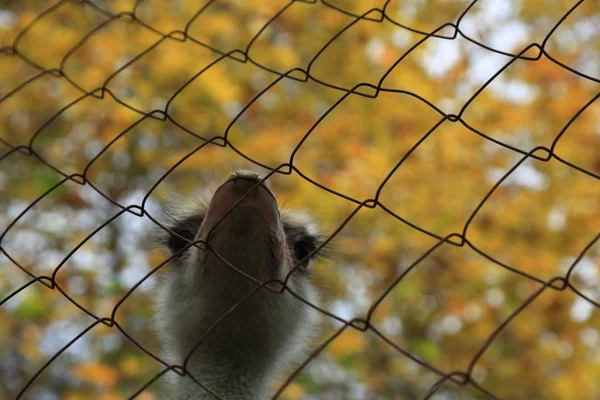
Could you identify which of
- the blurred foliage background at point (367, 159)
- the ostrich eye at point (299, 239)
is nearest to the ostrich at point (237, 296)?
the ostrich eye at point (299, 239)

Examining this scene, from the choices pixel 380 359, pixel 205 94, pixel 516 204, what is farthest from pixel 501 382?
pixel 205 94

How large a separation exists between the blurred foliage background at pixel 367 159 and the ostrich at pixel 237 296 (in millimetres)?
1557

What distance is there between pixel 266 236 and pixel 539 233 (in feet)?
10.2

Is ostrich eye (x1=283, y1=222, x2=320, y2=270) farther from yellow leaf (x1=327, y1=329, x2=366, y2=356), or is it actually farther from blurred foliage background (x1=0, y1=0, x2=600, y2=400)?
yellow leaf (x1=327, y1=329, x2=366, y2=356)

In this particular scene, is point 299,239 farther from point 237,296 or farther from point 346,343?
point 346,343

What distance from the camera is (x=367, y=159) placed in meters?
4.75

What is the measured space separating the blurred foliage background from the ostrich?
156 cm

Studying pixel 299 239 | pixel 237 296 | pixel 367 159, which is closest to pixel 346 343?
pixel 367 159

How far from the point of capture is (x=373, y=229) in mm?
5117

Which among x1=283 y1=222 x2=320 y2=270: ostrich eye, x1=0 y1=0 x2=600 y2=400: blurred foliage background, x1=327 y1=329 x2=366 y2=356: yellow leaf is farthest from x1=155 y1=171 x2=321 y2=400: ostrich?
x1=327 y1=329 x2=366 y2=356: yellow leaf

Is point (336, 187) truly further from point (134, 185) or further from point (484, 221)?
point (134, 185)

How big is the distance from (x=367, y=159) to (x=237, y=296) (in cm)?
232

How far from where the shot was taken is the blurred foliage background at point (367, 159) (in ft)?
16.1

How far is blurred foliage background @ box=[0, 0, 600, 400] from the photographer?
492 cm
